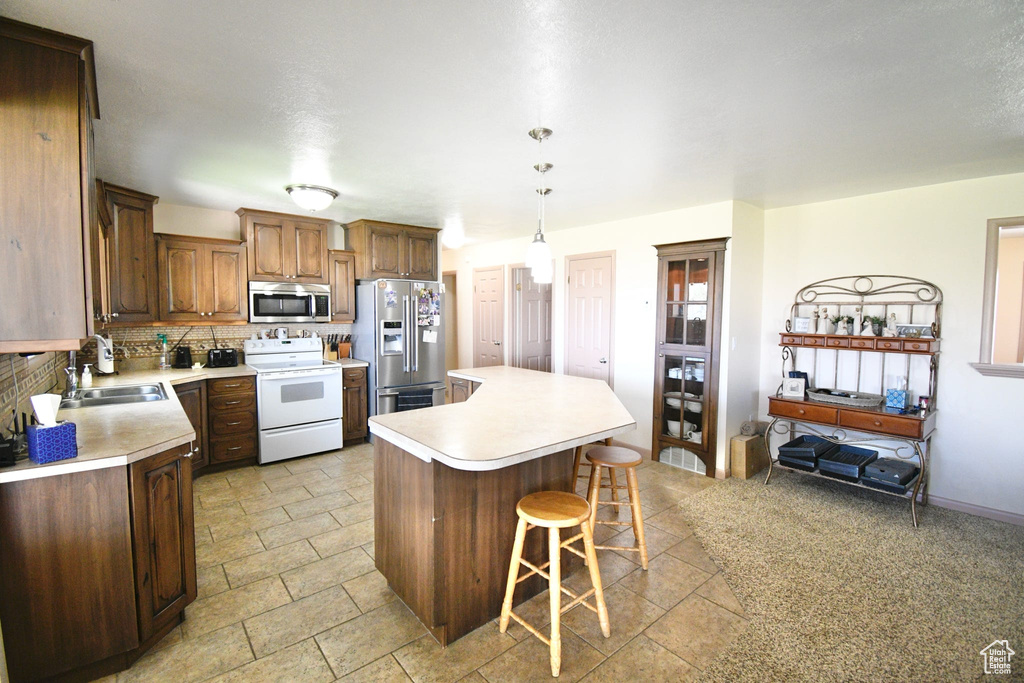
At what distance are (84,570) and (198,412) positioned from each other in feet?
7.88

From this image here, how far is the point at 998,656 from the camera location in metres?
2.00

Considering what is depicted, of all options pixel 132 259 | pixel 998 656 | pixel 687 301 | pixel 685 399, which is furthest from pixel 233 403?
pixel 998 656

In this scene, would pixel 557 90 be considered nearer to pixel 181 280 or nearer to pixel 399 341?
pixel 399 341

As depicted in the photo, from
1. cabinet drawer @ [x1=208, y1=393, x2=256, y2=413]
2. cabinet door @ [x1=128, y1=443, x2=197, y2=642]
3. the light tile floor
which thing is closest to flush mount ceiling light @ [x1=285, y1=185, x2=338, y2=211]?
cabinet drawer @ [x1=208, y1=393, x2=256, y2=413]

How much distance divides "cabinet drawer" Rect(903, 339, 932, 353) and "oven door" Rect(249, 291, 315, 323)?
527cm

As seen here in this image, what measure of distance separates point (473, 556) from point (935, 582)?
2594mm

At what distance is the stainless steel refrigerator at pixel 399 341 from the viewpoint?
4.98 meters

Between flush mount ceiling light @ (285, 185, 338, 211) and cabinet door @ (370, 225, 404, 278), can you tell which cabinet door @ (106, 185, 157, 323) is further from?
cabinet door @ (370, 225, 404, 278)

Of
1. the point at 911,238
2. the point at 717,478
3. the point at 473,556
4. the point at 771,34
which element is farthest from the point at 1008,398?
the point at 473,556

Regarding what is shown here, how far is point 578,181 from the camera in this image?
3395mm

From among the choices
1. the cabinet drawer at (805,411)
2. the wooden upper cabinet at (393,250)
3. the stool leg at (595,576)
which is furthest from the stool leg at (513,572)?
the wooden upper cabinet at (393,250)

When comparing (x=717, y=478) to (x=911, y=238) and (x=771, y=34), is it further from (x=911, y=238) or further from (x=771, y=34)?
(x=771, y=34)

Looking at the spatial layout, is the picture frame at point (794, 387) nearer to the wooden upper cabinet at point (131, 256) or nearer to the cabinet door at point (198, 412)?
the cabinet door at point (198, 412)

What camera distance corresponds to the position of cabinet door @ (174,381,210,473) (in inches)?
150
